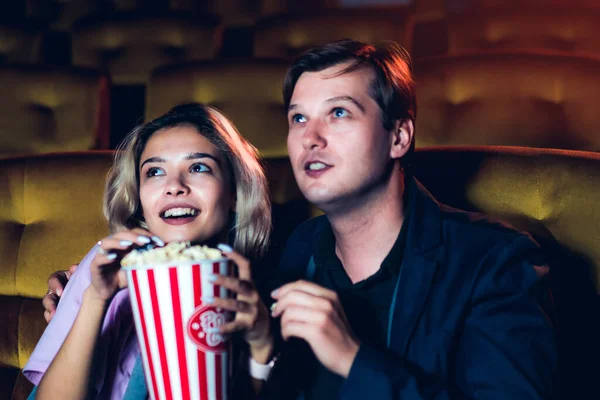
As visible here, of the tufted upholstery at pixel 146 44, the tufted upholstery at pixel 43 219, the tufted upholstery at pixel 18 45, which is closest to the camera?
the tufted upholstery at pixel 43 219

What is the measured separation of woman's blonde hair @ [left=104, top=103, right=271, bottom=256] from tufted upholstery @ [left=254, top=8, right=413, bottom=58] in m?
1.20

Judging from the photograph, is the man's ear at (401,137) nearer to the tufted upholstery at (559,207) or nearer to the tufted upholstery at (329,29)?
the tufted upholstery at (559,207)

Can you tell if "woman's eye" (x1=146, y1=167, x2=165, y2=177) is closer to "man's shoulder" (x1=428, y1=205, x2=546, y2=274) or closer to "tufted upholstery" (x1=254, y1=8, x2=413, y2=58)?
"man's shoulder" (x1=428, y1=205, x2=546, y2=274)

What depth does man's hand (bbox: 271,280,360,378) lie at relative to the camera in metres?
0.71

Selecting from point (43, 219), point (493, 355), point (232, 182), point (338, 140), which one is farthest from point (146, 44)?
point (493, 355)

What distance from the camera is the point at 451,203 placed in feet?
3.69

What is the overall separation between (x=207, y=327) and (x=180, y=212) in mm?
321

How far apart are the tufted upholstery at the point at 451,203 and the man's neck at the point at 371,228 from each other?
8.1 inches

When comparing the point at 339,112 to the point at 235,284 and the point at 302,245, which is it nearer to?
the point at 302,245

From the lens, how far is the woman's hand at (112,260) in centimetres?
78

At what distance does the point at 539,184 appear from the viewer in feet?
3.42

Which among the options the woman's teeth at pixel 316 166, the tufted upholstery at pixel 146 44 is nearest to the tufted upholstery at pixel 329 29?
the tufted upholstery at pixel 146 44

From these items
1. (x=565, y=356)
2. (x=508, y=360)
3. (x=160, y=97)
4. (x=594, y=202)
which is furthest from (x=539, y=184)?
(x=160, y=97)

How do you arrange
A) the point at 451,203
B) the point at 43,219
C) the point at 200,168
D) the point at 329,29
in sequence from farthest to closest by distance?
the point at 329,29 < the point at 43,219 < the point at 451,203 < the point at 200,168
